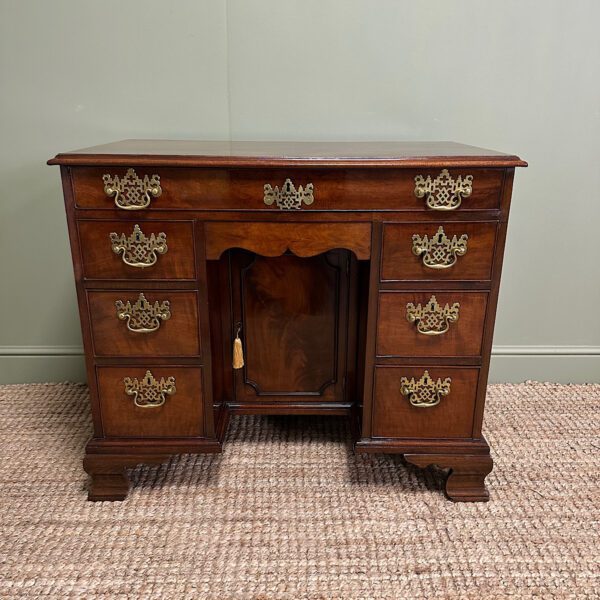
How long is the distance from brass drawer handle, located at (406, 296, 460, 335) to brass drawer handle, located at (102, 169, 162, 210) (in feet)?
1.82

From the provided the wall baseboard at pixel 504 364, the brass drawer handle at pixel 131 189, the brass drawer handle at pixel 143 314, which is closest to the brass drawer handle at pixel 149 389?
the brass drawer handle at pixel 143 314

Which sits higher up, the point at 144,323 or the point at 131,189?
the point at 131,189

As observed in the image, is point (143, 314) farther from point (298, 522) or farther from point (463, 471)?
point (463, 471)

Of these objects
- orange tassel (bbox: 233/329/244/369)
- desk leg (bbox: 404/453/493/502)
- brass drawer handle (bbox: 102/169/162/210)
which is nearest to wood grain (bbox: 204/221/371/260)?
brass drawer handle (bbox: 102/169/162/210)

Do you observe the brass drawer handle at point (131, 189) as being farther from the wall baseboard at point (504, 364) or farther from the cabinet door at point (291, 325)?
the wall baseboard at point (504, 364)

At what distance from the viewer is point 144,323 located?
43.9 inches

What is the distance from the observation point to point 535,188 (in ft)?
5.13

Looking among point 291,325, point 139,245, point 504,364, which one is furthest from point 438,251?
point 504,364

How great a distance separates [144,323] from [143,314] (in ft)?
0.07

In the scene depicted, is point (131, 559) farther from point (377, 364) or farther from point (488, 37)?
point (488, 37)

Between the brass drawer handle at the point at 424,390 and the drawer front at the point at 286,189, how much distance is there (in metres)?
0.37

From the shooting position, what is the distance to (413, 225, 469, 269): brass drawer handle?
1061mm

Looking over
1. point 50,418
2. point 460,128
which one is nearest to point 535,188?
point 460,128

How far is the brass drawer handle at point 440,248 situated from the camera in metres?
1.06
